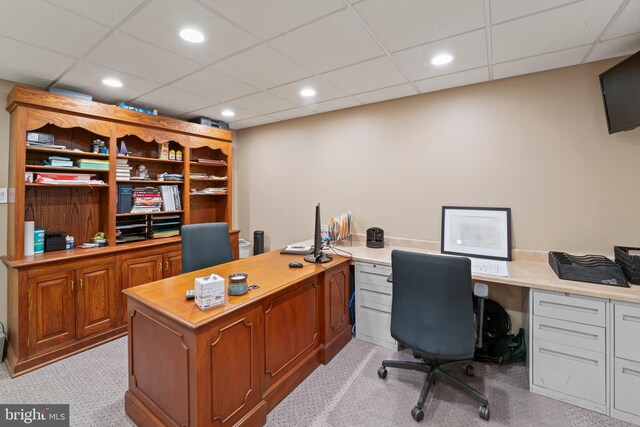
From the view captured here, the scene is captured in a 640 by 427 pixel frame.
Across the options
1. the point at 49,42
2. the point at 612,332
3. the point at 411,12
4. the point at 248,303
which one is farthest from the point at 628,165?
the point at 49,42

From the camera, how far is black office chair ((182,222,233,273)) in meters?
2.58

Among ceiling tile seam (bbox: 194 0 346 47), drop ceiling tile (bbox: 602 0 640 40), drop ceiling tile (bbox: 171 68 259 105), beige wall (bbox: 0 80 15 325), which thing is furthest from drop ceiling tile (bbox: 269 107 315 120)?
drop ceiling tile (bbox: 602 0 640 40)

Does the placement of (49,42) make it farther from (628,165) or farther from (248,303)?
(628,165)

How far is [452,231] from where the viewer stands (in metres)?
2.91

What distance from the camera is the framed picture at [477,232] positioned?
265 cm

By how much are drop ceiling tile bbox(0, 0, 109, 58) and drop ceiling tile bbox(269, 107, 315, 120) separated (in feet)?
6.71

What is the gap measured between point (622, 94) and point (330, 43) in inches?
82.4

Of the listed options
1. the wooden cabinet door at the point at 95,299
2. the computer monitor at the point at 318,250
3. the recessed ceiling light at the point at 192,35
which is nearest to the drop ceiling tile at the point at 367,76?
the recessed ceiling light at the point at 192,35

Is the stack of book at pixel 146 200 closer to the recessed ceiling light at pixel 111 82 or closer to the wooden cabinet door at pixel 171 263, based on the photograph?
the wooden cabinet door at pixel 171 263

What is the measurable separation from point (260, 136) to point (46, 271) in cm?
297

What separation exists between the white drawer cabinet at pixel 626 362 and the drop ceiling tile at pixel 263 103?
3289 millimetres

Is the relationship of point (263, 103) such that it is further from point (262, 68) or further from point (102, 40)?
point (102, 40)

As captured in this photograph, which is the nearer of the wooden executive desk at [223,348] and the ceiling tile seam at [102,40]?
the wooden executive desk at [223,348]

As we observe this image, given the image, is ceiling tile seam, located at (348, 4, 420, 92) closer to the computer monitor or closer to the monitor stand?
the computer monitor
